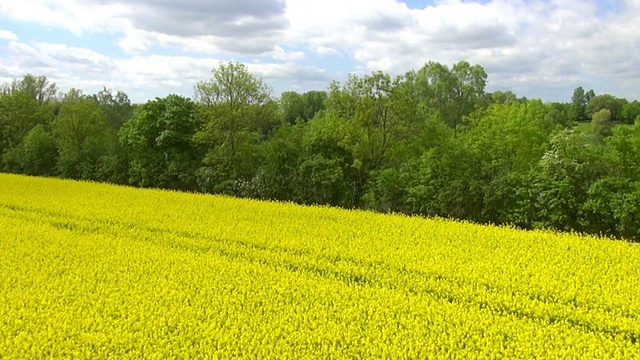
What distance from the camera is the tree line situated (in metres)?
22.2

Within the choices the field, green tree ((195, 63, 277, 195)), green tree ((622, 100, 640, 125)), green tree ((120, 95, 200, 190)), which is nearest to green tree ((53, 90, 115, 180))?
green tree ((120, 95, 200, 190))

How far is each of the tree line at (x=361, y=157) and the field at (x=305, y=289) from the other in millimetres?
3969

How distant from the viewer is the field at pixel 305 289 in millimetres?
8977

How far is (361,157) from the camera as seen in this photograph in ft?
90.9

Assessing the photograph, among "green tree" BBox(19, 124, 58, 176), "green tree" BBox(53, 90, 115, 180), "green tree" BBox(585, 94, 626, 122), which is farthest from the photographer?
"green tree" BBox(585, 94, 626, 122)

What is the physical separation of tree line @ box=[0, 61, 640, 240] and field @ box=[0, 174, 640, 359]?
13.0 feet

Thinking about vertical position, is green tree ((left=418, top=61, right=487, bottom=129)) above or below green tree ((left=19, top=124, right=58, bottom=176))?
above

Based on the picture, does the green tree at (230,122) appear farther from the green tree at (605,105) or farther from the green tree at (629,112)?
the green tree at (605,105)

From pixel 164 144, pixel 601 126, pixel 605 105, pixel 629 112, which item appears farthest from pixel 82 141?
pixel 605 105

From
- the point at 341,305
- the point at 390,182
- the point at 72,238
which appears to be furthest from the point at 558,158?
the point at 72,238

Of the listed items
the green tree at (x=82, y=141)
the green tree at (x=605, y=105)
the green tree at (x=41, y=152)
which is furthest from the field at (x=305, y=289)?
the green tree at (x=605, y=105)

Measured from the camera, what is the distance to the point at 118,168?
3469 cm

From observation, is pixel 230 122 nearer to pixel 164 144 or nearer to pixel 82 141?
pixel 164 144

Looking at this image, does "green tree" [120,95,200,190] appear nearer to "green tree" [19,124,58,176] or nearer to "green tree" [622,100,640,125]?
"green tree" [19,124,58,176]
